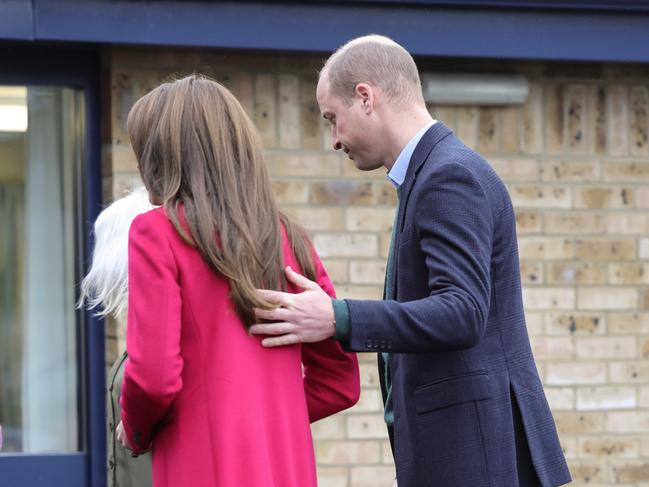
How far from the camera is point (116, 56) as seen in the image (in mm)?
4832

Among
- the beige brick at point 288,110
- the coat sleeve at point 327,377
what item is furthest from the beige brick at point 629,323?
the coat sleeve at point 327,377

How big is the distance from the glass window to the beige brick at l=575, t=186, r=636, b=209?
2206 millimetres

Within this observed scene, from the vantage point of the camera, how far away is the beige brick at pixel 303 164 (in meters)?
4.96

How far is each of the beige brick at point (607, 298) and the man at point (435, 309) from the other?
7.87ft

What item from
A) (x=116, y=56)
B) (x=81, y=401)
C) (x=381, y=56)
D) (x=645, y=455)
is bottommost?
(x=645, y=455)

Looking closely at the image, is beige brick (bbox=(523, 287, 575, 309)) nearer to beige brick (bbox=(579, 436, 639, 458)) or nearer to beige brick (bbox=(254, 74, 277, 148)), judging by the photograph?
beige brick (bbox=(579, 436, 639, 458))

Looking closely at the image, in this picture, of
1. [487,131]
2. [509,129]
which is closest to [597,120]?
[509,129]

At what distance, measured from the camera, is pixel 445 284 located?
260 cm

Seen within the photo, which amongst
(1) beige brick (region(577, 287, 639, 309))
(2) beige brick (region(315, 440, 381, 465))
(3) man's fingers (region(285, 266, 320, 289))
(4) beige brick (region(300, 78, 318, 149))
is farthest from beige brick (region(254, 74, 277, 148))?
(3) man's fingers (region(285, 266, 320, 289))

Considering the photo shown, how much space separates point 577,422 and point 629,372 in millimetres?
326

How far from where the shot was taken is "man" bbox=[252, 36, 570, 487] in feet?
8.59

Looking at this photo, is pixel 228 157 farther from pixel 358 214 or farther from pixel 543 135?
pixel 543 135

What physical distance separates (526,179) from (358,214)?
77 centimetres

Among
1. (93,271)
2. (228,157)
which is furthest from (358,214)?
(228,157)
